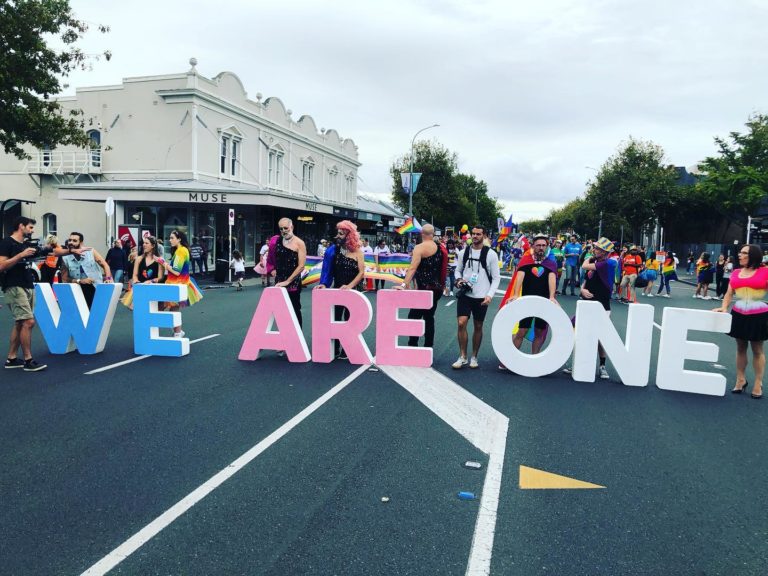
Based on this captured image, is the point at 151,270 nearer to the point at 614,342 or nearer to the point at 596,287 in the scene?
the point at 596,287

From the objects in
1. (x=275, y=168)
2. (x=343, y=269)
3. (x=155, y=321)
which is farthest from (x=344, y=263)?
(x=275, y=168)

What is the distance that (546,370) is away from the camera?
302 inches

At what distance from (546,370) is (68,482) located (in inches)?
219

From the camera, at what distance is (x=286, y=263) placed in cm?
864

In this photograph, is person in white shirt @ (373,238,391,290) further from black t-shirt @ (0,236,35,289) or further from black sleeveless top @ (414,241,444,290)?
black t-shirt @ (0,236,35,289)

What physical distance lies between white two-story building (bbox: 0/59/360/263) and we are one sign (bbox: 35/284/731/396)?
55.1 feet

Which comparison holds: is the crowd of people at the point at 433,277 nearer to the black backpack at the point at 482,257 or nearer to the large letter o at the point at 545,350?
the black backpack at the point at 482,257

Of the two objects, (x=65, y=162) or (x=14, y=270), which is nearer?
(x=14, y=270)

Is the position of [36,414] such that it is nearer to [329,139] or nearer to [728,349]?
[728,349]

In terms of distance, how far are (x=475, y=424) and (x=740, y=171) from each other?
140 ft

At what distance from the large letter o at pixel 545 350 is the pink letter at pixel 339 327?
179 cm

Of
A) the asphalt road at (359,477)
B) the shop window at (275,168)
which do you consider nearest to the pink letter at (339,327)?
the asphalt road at (359,477)

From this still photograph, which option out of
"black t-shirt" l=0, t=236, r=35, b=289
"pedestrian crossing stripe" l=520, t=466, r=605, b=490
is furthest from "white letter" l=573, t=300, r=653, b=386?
"black t-shirt" l=0, t=236, r=35, b=289

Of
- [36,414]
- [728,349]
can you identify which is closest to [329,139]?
[728,349]
